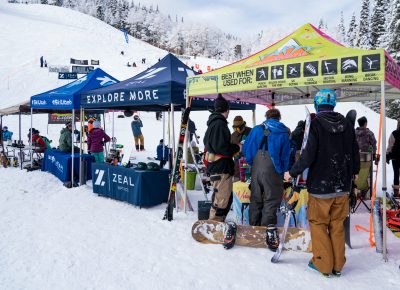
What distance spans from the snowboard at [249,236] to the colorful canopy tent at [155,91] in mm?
2399

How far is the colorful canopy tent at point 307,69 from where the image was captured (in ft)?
12.4

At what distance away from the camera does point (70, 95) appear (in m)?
8.16

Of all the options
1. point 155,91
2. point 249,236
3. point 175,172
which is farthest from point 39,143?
point 249,236

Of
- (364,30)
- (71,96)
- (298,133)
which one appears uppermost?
(364,30)

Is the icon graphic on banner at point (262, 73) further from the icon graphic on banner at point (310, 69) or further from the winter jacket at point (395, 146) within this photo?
the winter jacket at point (395, 146)

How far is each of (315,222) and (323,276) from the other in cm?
61

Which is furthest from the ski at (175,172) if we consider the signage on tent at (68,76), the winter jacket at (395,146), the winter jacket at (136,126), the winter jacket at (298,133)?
the signage on tent at (68,76)

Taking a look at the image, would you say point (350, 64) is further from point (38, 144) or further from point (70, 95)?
point (38, 144)

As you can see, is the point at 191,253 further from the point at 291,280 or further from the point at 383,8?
the point at 383,8

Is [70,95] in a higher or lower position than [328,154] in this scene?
higher

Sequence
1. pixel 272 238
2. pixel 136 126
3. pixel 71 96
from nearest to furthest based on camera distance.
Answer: pixel 272 238, pixel 71 96, pixel 136 126

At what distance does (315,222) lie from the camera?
3504 mm

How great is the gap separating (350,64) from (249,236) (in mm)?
2601


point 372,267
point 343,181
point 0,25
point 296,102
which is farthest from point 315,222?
point 0,25
